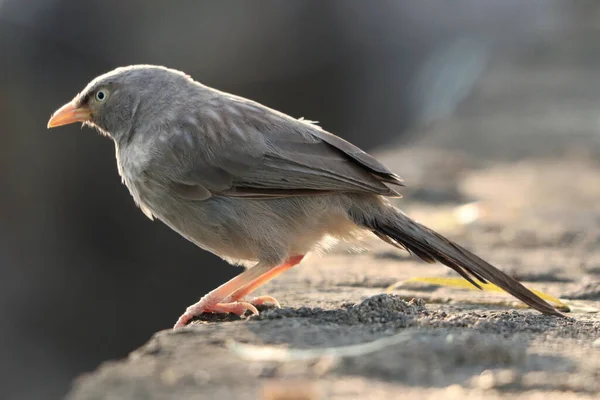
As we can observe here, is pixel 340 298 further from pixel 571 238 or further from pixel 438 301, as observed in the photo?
pixel 571 238

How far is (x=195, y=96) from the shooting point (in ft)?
15.8

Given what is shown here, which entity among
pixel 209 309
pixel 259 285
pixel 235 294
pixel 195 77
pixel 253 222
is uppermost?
pixel 195 77

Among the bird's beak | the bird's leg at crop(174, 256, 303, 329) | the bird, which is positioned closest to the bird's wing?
the bird

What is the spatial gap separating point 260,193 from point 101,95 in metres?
1.30

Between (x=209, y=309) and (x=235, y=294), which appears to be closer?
(x=209, y=309)

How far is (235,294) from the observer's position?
4.43 metres

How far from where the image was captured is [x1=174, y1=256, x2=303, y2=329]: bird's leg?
412 cm

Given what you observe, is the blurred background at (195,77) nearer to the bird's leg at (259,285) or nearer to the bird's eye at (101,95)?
the bird's leg at (259,285)

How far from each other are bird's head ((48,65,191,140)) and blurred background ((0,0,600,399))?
16.1 ft

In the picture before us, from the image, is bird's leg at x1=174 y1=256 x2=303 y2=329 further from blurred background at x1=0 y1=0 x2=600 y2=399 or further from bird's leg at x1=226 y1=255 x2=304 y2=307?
blurred background at x1=0 y1=0 x2=600 y2=399

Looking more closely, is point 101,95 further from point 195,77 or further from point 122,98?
point 195,77

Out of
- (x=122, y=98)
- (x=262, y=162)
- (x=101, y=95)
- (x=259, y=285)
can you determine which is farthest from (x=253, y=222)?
(x=101, y=95)

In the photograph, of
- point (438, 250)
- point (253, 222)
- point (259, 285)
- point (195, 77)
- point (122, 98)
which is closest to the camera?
point (438, 250)

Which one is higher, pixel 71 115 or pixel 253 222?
pixel 71 115
